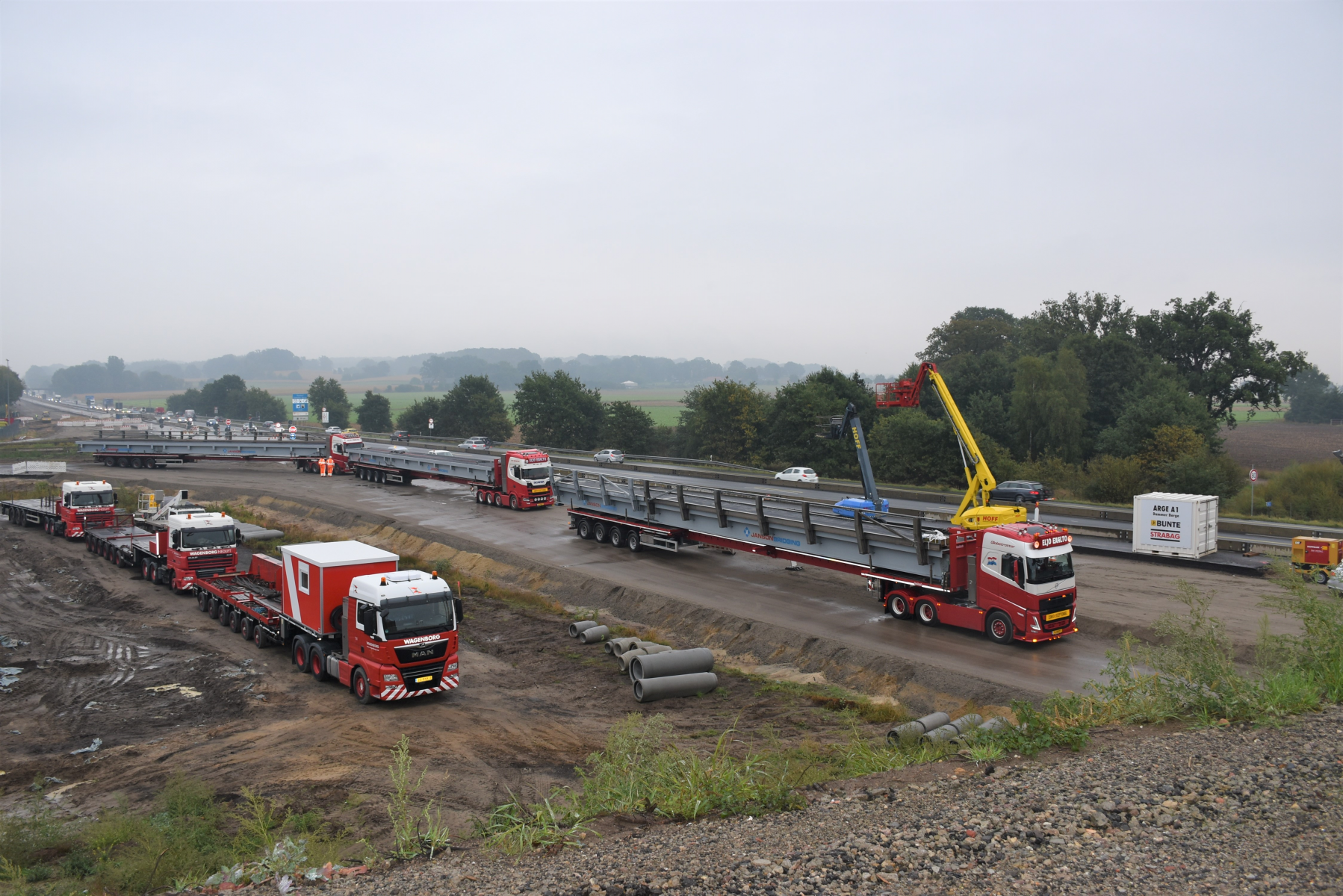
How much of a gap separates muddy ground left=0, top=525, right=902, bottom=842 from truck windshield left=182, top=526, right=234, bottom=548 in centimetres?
265

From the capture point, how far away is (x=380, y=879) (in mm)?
7473

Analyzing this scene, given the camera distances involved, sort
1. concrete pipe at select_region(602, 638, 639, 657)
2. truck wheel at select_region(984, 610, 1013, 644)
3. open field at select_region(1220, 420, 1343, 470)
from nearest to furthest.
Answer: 1. truck wheel at select_region(984, 610, 1013, 644)
2. concrete pipe at select_region(602, 638, 639, 657)
3. open field at select_region(1220, 420, 1343, 470)

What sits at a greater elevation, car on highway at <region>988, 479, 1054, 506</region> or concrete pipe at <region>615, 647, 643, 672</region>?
→ car on highway at <region>988, 479, 1054, 506</region>

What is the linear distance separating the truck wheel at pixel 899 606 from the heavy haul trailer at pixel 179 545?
65.4 ft

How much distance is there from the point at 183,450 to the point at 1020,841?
64.2 metres

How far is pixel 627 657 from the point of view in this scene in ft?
57.7

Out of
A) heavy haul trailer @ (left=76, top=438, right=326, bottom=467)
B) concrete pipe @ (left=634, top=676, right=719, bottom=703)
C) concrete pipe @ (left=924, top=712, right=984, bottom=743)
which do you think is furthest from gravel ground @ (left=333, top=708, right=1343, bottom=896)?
heavy haul trailer @ (left=76, top=438, right=326, bottom=467)

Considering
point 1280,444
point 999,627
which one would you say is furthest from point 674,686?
point 1280,444

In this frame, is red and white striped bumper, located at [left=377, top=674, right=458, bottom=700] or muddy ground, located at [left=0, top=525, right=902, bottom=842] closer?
muddy ground, located at [left=0, top=525, right=902, bottom=842]

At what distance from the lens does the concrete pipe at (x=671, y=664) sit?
16.6 m

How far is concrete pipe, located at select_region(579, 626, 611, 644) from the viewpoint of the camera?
2008 cm

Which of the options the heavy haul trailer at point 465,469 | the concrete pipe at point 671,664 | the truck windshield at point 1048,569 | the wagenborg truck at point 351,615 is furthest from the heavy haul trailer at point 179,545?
the truck windshield at point 1048,569

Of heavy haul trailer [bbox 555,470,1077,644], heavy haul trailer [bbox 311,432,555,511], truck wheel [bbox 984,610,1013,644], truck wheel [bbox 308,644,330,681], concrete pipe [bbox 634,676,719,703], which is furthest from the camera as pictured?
heavy haul trailer [bbox 311,432,555,511]

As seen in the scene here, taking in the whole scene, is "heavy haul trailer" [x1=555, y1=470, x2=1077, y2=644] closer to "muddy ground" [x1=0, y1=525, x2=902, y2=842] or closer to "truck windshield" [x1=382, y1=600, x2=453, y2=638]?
"muddy ground" [x1=0, y1=525, x2=902, y2=842]
